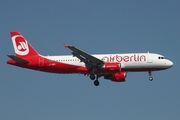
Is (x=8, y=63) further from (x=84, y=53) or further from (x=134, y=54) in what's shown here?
(x=134, y=54)

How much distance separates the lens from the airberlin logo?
3000 inches

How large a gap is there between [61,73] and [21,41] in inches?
370

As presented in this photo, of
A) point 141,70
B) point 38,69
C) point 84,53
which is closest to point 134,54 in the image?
point 141,70

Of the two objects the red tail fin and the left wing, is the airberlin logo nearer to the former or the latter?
the red tail fin

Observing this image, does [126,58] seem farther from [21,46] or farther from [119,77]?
[21,46]

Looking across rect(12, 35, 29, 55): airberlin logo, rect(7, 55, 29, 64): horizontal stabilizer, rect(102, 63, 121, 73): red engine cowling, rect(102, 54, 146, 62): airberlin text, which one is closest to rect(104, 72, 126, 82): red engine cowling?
rect(102, 54, 146, 62): airberlin text

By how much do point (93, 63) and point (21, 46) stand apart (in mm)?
13341

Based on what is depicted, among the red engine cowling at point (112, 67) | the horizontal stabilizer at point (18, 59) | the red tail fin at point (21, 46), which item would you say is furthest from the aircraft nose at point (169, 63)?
the horizontal stabilizer at point (18, 59)

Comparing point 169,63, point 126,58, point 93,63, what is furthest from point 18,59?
point 169,63

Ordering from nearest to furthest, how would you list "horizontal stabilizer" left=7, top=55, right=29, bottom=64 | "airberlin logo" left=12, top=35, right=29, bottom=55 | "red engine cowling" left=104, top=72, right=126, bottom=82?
"horizontal stabilizer" left=7, top=55, right=29, bottom=64 → "red engine cowling" left=104, top=72, right=126, bottom=82 → "airberlin logo" left=12, top=35, right=29, bottom=55

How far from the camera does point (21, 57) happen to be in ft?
248

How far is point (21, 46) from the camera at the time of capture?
7694cm

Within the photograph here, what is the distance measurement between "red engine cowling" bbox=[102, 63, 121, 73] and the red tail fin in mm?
12002

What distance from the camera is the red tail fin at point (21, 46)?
75.8 metres
